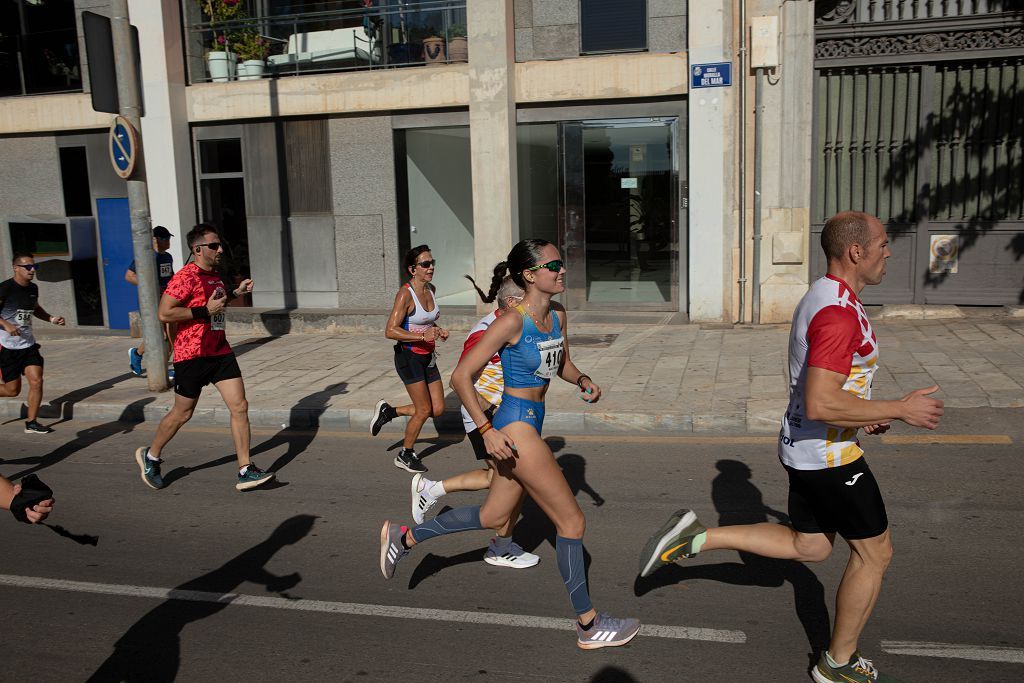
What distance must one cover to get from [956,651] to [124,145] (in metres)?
9.32

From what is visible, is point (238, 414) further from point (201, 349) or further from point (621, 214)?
point (621, 214)

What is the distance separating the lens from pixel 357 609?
4.70 metres

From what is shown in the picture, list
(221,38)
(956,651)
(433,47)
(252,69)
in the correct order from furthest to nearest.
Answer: (221,38)
(252,69)
(433,47)
(956,651)

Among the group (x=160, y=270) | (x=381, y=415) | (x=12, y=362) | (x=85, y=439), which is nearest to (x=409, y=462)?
(x=381, y=415)

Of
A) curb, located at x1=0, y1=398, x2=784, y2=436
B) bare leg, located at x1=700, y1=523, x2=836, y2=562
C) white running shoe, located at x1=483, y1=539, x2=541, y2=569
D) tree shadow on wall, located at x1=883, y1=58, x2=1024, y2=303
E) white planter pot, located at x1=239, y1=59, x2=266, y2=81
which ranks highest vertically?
white planter pot, located at x1=239, y1=59, x2=266, y2=81

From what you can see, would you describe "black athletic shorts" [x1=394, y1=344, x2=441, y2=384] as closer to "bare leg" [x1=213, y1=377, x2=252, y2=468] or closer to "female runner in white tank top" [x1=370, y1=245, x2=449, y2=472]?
"female runner in white tank top" [x1=370, y1=245, x2=449, y2=472]

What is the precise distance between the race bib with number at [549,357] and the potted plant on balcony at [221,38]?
12.3m

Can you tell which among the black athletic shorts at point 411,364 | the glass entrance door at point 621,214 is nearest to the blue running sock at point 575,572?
the black athletic shorts at point 411,364

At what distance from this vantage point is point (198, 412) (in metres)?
9.41

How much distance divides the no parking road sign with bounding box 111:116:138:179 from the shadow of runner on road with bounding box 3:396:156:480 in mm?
2558

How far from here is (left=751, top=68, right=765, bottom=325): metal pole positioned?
12.2 metres

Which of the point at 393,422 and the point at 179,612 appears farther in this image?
the point at 393,422

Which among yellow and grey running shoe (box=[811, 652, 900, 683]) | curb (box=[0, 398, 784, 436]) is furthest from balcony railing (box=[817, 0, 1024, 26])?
yellow and grey running shoe (box=[811, 652, 900, 683])

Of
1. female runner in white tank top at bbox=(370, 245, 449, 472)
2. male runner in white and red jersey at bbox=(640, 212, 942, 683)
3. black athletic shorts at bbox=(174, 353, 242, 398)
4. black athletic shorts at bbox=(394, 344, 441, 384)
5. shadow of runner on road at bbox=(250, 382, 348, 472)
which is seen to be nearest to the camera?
male runner in white and red jersey at bbox=(640, 212, 942, 683)
